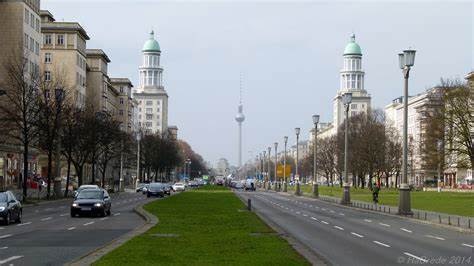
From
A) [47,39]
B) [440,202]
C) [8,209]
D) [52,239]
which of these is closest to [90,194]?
[8,209]

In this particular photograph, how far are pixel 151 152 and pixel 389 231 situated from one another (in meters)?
115

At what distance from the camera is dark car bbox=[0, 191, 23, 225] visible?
32.1 metres

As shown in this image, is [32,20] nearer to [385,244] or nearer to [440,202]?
[440,202]

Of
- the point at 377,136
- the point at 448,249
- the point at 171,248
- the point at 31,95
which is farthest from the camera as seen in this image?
the point at 377,136

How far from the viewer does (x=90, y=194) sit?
4097cm

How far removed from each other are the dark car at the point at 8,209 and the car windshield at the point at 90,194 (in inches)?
240

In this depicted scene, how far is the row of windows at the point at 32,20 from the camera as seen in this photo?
316ft

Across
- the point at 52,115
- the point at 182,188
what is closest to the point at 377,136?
the point at 182,188

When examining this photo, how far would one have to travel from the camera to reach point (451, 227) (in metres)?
33.9

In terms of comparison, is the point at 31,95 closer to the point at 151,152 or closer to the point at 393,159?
the point at 393,159

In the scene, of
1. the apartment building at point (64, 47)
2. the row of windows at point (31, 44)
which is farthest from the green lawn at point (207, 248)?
the apartment building at point (64, 47)

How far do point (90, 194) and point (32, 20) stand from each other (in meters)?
63.7

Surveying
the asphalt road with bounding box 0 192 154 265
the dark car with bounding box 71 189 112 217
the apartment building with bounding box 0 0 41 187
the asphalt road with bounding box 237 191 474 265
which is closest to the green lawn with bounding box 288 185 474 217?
the asphalt road with bounding box 237 191 474 265

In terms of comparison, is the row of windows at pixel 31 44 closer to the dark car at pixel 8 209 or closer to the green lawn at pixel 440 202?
the green lawn at pixel 440 202
